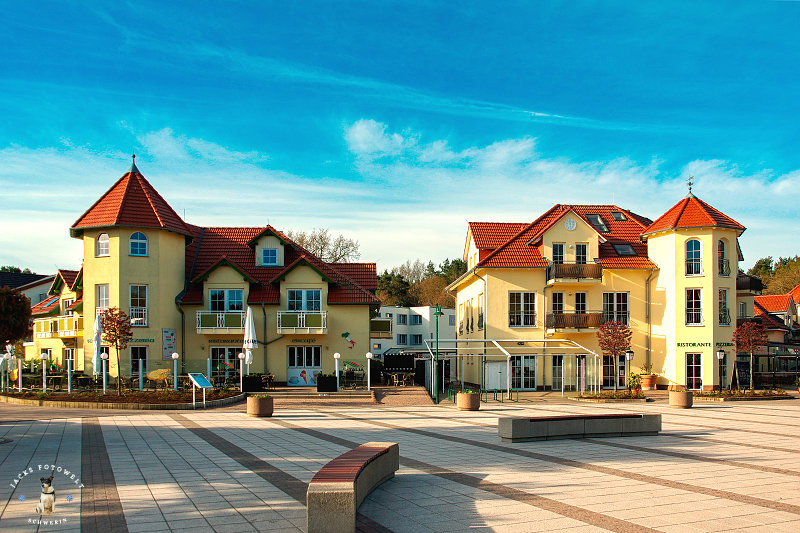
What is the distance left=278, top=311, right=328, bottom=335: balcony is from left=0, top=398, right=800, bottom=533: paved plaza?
13.9 meters

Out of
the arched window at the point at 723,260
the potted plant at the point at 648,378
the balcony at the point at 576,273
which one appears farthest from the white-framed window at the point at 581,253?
the arched window at the point at 723,260

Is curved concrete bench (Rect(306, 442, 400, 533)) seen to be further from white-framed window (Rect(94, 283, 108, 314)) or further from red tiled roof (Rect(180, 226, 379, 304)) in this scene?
white-framed window (Rect(94, 283, 108, 314))

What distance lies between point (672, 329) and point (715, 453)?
75.9 ft

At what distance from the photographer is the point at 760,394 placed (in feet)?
103

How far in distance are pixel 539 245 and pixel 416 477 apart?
27.4 meters

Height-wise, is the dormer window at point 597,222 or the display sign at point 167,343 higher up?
the dormer window at point 597,222

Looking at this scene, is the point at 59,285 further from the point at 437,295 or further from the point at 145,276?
the point at 437,295

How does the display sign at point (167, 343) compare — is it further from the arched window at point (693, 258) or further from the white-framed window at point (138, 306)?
the arched window at point (693, 258)

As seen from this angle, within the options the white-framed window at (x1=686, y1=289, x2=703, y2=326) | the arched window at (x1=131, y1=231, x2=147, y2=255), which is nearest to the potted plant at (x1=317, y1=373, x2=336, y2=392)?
the arched window at (x1=131, y1=231, x2=147, y2=255)

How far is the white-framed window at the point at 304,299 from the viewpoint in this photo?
34.6 metres

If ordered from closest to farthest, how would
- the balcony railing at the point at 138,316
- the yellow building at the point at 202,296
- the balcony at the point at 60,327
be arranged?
1. the balcony railing at the point at 138,316
2. the yellow building at the point at 202,296
3. the balcony at the point at 60,327

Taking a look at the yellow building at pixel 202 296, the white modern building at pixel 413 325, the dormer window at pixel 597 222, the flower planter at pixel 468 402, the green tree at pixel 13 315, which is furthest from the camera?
the white modern building at pixel 413 325

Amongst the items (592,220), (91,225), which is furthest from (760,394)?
(91,225)

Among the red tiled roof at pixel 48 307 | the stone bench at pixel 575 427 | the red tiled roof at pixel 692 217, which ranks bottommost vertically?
the stone bench at pixel 575 427
